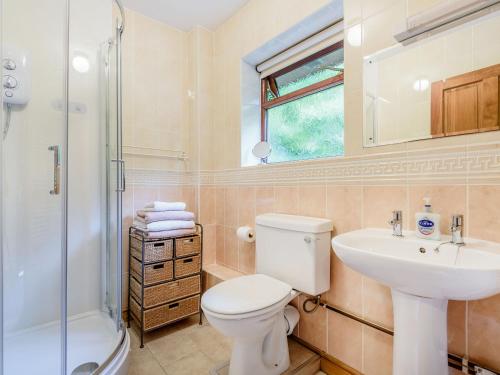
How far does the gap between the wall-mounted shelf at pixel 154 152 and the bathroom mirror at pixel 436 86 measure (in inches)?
59.0

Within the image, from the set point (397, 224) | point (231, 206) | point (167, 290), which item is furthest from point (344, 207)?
point (167, 290)

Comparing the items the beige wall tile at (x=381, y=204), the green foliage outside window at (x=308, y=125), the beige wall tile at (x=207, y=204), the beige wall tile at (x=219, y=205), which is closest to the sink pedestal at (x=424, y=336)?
the beige wall tile at (x=381, y=204)

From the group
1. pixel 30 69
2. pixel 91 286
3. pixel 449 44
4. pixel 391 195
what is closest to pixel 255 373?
pixel 391 195

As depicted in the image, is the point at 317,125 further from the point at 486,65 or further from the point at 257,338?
the point at 257,338

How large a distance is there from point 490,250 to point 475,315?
29cm

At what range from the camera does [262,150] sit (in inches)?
74.8

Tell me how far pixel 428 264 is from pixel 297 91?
1.49 meters

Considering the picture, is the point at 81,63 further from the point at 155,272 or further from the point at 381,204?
the point at 381,204

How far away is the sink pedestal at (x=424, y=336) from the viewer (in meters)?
0.88

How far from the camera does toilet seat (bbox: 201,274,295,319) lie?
108cm

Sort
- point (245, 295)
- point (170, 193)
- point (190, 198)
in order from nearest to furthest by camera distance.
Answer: point (245, 295), point (170, 193), point (190, 198)

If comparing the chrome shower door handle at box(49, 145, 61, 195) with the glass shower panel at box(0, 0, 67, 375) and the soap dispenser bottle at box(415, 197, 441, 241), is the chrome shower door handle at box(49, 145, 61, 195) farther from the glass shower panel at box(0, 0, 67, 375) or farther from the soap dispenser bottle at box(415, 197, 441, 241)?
the soap dispenser bottle at box(415, 197, 441, 241)

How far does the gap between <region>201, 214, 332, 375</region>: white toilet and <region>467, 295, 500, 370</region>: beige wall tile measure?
57 cm

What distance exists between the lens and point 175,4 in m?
1.94
